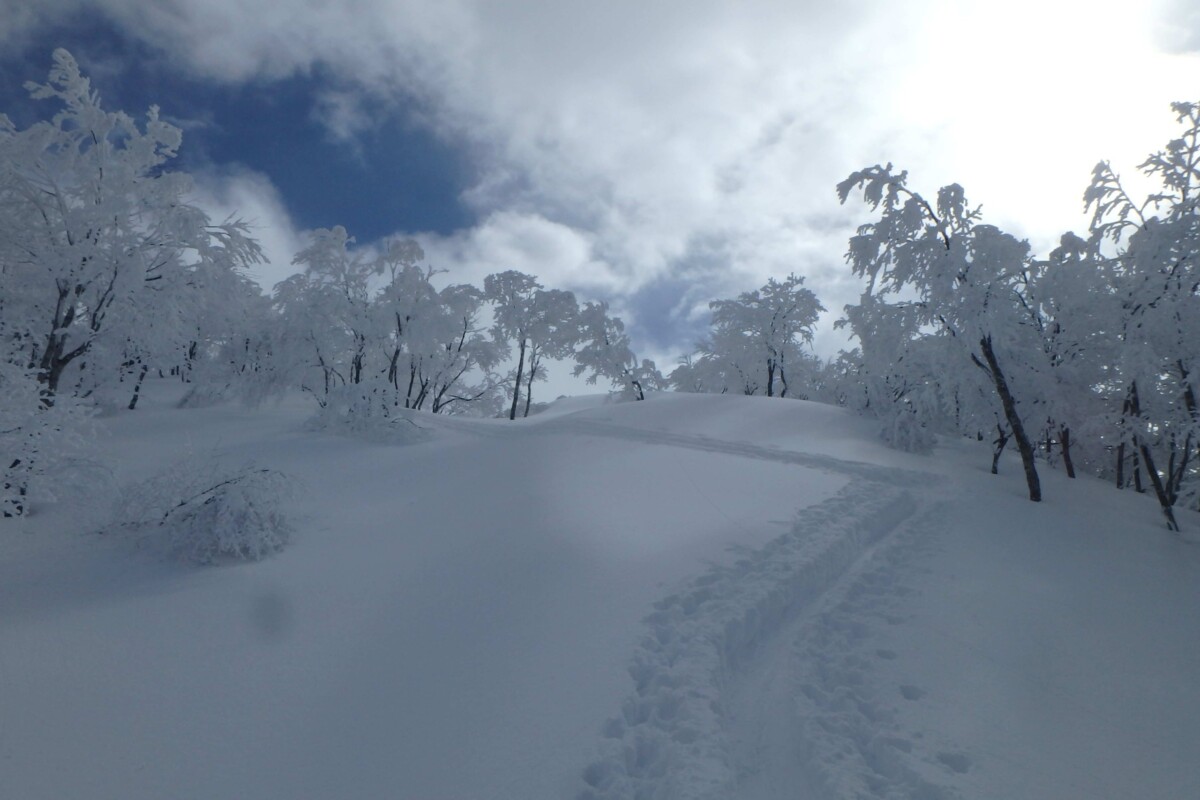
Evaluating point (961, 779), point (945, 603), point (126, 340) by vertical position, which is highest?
point (126, 340)

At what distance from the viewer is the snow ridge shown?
452 cm

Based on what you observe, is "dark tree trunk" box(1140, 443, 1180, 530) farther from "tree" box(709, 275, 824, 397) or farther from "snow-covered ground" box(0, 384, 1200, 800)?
"tree" box(709, 275, 824, 397)

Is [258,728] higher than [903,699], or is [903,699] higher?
[903,699]

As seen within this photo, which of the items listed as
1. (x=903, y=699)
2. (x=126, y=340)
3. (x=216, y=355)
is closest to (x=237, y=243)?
(x=126, y=340)

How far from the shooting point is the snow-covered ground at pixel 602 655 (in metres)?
4.56

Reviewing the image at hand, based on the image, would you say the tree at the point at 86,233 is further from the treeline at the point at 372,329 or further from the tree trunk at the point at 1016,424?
the tree trunk at the point at 1016,424

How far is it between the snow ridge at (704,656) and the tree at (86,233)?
10.9 metres

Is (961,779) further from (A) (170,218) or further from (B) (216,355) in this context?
(B) (216,355)

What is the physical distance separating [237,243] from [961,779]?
1459cm

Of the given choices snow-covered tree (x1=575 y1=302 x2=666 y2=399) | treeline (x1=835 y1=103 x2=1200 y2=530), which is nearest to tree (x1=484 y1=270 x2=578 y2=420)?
snow-covered tree (x1=575 y1=302 x2=666 y2=399)

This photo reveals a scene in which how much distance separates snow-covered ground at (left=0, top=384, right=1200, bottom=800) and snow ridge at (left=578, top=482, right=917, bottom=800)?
0.03m

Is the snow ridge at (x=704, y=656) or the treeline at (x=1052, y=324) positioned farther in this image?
the treeline at (x=1052, y=324)

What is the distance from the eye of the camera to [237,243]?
12.8 meters

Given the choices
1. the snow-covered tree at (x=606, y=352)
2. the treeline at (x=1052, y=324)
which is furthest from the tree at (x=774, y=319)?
the treeline at (x=1052, y=324)
